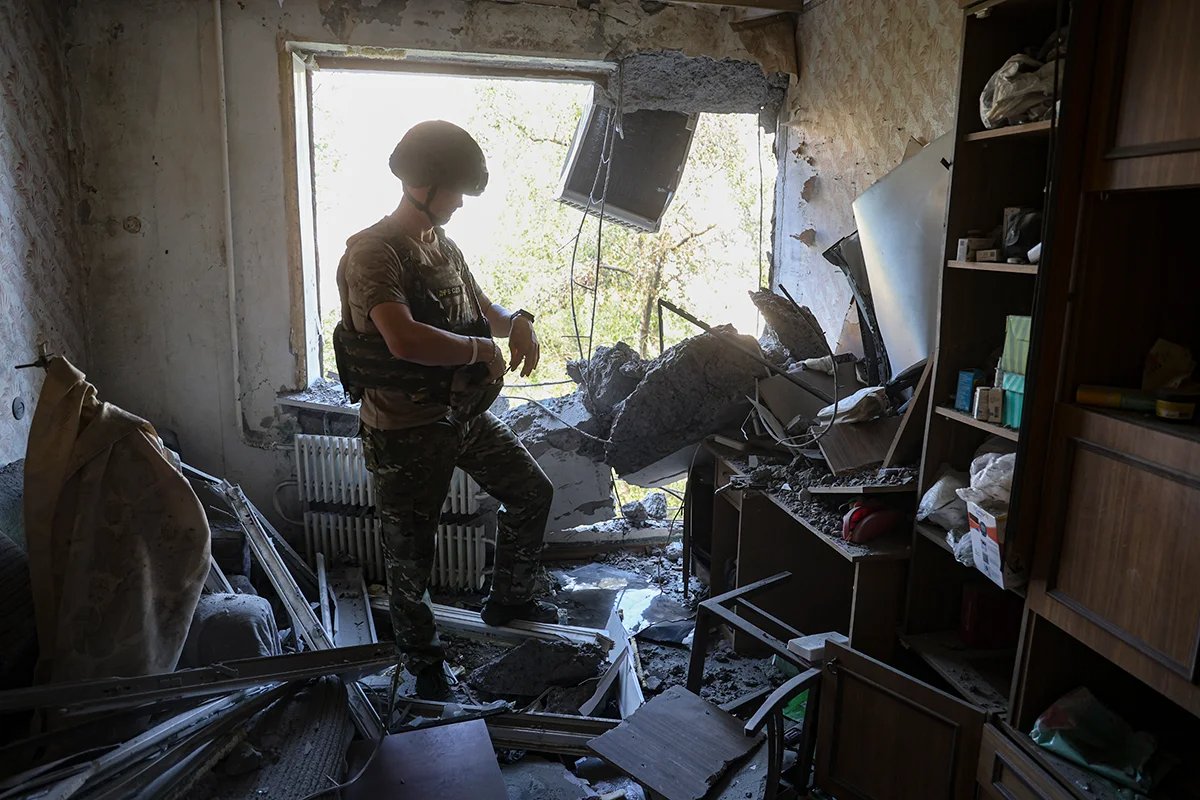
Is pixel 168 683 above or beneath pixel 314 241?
beneath

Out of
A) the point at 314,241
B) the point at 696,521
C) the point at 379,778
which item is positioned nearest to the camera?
the point at 379,778

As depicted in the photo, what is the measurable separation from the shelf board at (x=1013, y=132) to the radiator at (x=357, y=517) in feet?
7.23

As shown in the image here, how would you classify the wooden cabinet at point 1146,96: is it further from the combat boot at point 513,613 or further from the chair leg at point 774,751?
the combat boot at point 513,613

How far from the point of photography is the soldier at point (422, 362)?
6.70ft

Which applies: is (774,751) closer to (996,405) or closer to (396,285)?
(996,405)

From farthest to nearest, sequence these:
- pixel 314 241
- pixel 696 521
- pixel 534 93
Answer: pixel 534 93 < pixel 314 241 < pixel 696 521

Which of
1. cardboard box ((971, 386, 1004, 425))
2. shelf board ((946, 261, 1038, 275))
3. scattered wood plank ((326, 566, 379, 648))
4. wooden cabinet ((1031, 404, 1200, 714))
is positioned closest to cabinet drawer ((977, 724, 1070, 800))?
wooden cabinet ((1031, 404, 1200, 714))

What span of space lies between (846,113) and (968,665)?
2015 millimetres

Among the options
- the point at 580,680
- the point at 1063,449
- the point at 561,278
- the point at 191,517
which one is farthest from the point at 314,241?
the point at 561,278

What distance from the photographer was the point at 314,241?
337cm

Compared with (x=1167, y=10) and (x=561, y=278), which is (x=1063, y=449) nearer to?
(x=1167, y=10)

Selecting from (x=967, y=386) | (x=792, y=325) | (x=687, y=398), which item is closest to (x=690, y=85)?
(x=792, y=325)

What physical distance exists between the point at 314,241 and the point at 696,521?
2034 millimetres

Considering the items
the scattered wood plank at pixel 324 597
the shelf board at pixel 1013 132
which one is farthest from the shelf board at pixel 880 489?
the scattered wood plank at pixel 324 597
